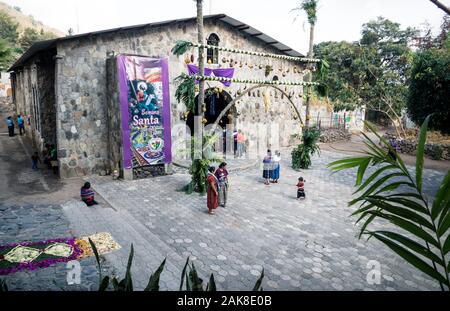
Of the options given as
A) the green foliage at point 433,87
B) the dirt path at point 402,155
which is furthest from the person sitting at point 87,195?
the green foliage at point 433,87

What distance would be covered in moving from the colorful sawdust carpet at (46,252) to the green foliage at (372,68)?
1055 inches

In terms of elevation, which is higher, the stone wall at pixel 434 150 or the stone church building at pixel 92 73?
the stone church building at pixel 92 73

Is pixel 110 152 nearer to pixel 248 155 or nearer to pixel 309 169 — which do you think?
pixel 248 155

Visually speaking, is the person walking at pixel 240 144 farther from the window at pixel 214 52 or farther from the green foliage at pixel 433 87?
the green foliage at pixel 433 87

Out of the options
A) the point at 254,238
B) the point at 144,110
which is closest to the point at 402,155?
the point at 254,238

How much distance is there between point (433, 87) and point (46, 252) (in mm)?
16718

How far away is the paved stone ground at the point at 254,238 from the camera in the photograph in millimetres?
6363

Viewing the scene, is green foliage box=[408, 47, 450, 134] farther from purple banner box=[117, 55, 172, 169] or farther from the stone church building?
purple banner box=[117, 55, 172, 169]

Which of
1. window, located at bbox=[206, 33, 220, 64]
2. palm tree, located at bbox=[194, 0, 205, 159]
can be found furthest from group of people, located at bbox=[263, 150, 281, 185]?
window, located at bbox=[206, 33, 220, 64]

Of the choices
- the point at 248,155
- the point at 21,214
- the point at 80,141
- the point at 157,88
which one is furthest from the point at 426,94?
the point at 21,214

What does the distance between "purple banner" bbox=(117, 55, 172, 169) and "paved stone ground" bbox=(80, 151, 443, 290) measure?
1651 mm

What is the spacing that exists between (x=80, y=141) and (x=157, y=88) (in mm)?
4244

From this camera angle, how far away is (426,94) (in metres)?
14.7

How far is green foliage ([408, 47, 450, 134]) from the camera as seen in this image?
13961 millimetres
